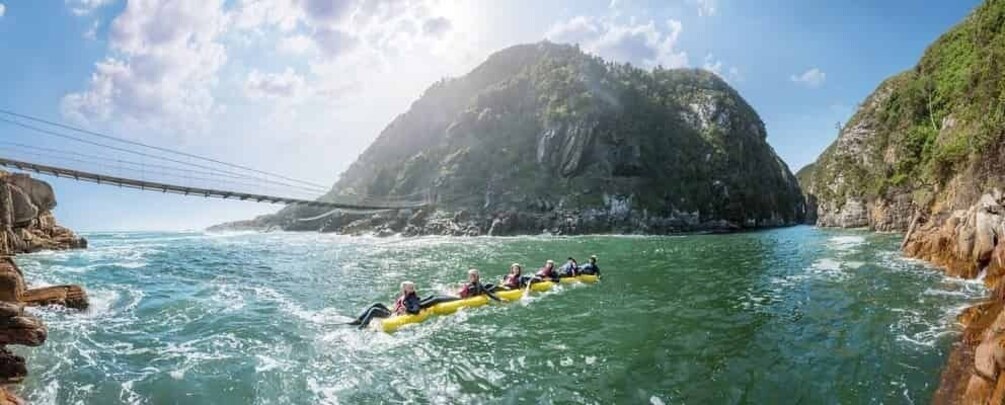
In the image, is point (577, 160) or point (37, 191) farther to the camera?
point (577, 160)

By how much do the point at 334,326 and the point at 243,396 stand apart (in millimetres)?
6040

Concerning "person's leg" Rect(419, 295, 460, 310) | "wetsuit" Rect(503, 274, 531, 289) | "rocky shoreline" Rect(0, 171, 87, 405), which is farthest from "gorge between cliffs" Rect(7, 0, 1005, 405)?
"person's leg" Rect(419, 295, 460, 310)

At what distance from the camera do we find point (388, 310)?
57.2 ft

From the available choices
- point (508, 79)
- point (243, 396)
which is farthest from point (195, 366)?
point (508, 79)

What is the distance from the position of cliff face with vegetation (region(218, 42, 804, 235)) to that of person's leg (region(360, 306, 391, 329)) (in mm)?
61306

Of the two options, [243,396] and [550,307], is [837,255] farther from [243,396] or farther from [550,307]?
[243,396]

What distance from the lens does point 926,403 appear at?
30.9 feet

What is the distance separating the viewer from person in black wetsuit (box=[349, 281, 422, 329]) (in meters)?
16.7

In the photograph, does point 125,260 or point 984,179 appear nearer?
point 984,179

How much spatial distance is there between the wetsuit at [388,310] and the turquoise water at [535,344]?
0.79 m

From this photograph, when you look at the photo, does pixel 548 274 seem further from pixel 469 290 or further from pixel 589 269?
pixel 469 290

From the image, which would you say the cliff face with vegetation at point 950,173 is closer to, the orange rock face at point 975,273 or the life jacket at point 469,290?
the orange rock face at point 975,273

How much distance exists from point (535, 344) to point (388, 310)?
5.98m

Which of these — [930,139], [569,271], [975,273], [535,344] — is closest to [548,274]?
[569,271]
